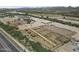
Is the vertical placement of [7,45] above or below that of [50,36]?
below

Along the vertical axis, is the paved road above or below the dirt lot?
below

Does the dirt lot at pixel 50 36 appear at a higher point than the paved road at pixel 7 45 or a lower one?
higher

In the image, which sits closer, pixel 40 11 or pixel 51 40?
pixel 51 40
